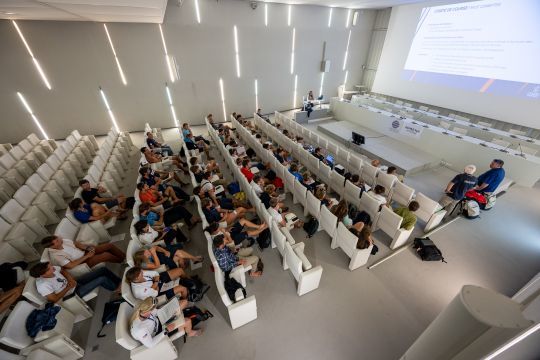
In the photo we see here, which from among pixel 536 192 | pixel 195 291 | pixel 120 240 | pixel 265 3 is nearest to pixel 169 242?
pixel 195 291

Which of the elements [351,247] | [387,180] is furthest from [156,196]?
[387,180]

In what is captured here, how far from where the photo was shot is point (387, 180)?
5.02m

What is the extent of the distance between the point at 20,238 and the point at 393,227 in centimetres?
655

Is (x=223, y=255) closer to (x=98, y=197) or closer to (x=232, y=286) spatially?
→ (x=232, y=286)

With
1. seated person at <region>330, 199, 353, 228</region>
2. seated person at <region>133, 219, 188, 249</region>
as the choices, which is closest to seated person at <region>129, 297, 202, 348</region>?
seated person at <region>133, 219, 188, 249</region>

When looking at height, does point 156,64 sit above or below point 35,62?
below

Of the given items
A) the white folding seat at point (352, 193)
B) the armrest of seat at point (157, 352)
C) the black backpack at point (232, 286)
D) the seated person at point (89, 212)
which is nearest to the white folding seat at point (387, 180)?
the white folding seat at point (352, 193)

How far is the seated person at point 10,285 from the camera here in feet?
9.27

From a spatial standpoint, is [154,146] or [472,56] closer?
[154,146]

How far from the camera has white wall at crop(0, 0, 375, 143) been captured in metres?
7.38

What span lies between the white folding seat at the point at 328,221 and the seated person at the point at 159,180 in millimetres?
3202

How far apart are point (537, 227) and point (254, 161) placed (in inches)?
266

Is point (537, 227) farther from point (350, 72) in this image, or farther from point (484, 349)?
point (350, 72)

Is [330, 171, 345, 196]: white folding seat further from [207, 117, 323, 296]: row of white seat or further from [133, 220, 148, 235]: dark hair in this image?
[133, 220, 148, 235]: dark hair
